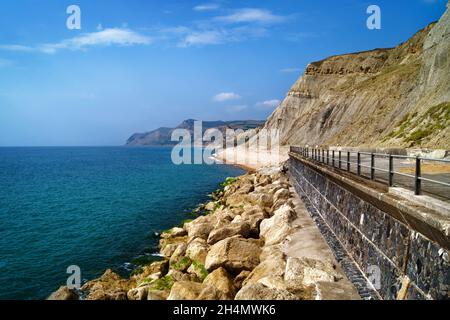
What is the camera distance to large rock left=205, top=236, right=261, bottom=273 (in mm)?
12727

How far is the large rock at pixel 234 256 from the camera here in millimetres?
12727

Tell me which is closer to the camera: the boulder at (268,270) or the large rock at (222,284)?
the large rock at (222,284)

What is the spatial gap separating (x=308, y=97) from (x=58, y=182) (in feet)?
208

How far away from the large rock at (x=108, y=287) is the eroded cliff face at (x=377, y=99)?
25558mm

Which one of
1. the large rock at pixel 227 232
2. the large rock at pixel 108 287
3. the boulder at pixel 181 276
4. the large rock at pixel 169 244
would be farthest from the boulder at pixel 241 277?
the large rock at pixel 169 244

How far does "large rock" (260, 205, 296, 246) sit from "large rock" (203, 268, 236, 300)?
3.21m

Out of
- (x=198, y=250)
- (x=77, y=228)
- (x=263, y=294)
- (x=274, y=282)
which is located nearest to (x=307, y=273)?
(x=274, y=282)

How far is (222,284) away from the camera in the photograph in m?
10.8

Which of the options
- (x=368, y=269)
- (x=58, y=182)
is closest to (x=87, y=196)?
(x=58, y=182)

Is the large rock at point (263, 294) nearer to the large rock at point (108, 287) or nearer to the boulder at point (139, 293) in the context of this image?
the boulder at point (139, 293)

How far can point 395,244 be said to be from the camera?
7559 millimetres

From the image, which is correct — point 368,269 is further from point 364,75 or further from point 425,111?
point 364,75

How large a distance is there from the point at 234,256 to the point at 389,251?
20.4 feet

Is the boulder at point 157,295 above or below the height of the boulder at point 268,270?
below
